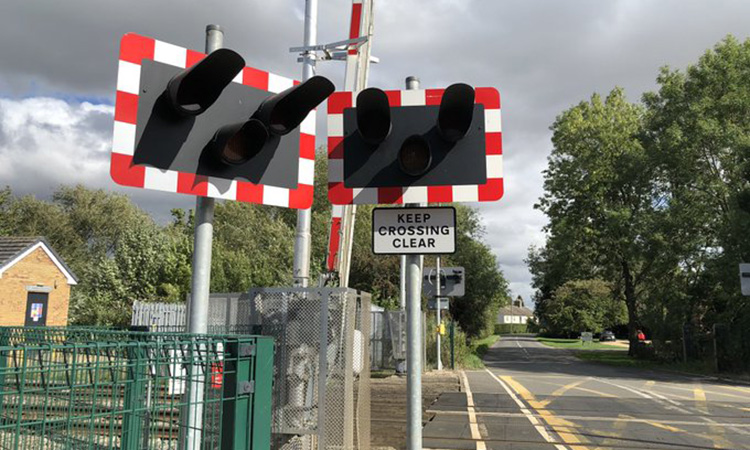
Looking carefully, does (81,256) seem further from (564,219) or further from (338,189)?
(338,189)

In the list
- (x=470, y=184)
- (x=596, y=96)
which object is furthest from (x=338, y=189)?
(x=596, y=96)

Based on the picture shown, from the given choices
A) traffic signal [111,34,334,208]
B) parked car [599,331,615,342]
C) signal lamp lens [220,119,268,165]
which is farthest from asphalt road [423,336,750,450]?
parked car [599,331,615,342]

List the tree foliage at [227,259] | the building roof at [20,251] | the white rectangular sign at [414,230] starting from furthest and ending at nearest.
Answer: the tree foliage at [227,259]
the building roof at [20,251]
the white rectangular sign at [414,230]

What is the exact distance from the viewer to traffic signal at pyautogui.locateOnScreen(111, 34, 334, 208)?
3.07 meters

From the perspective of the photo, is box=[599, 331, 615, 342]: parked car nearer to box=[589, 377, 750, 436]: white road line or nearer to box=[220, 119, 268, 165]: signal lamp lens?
box=[589, 377, 750, 436]: white road line

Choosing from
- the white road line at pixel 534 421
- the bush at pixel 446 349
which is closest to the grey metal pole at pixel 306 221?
the white road line at pixel 534 421

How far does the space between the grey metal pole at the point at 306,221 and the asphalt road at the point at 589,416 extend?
122 inches

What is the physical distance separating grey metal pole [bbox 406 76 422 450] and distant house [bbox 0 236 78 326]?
23753 mm

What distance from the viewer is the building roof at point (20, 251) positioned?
22656 millimetres

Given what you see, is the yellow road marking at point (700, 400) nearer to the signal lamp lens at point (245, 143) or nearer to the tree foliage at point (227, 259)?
the signal lamp lens at point (245, 143)

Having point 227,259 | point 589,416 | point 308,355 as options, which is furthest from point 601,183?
point 308,355

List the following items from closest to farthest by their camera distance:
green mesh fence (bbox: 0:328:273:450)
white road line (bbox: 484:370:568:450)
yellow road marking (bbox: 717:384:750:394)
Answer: green mesh fence (bbox: 0:328:273:450) < white road line (bbox: 484:370:568:450) < yellow road marking (bbox: 717:384:750:394)

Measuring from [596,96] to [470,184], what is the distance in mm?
36071

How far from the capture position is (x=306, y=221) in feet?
30.0
